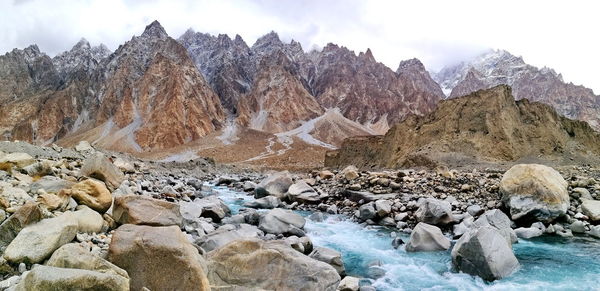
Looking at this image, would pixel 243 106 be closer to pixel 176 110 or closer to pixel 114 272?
pixel 176 110

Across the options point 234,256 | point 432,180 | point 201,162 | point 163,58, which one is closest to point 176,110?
point 163,58

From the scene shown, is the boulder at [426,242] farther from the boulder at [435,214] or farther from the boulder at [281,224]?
the boulder at [281,224]

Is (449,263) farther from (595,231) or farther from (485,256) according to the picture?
(595,231)

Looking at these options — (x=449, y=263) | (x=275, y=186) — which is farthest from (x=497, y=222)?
(x=275, y=186)

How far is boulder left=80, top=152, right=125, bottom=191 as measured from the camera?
15.0 meters

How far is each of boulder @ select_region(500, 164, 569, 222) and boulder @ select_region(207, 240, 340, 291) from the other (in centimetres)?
1207

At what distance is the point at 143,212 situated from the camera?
10.8 m

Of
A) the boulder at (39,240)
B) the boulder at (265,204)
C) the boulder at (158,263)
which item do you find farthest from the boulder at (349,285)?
the boulder at (265,204)

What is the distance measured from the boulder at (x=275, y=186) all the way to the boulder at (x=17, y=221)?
17.0m

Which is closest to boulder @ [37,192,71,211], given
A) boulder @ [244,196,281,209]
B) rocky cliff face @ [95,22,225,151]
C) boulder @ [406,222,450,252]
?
boulder @ [406,222,450,252]

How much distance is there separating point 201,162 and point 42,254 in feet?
165

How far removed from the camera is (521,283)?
10.9 meters

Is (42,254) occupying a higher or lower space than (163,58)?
lower

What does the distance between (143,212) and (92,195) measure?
5.84 ft
